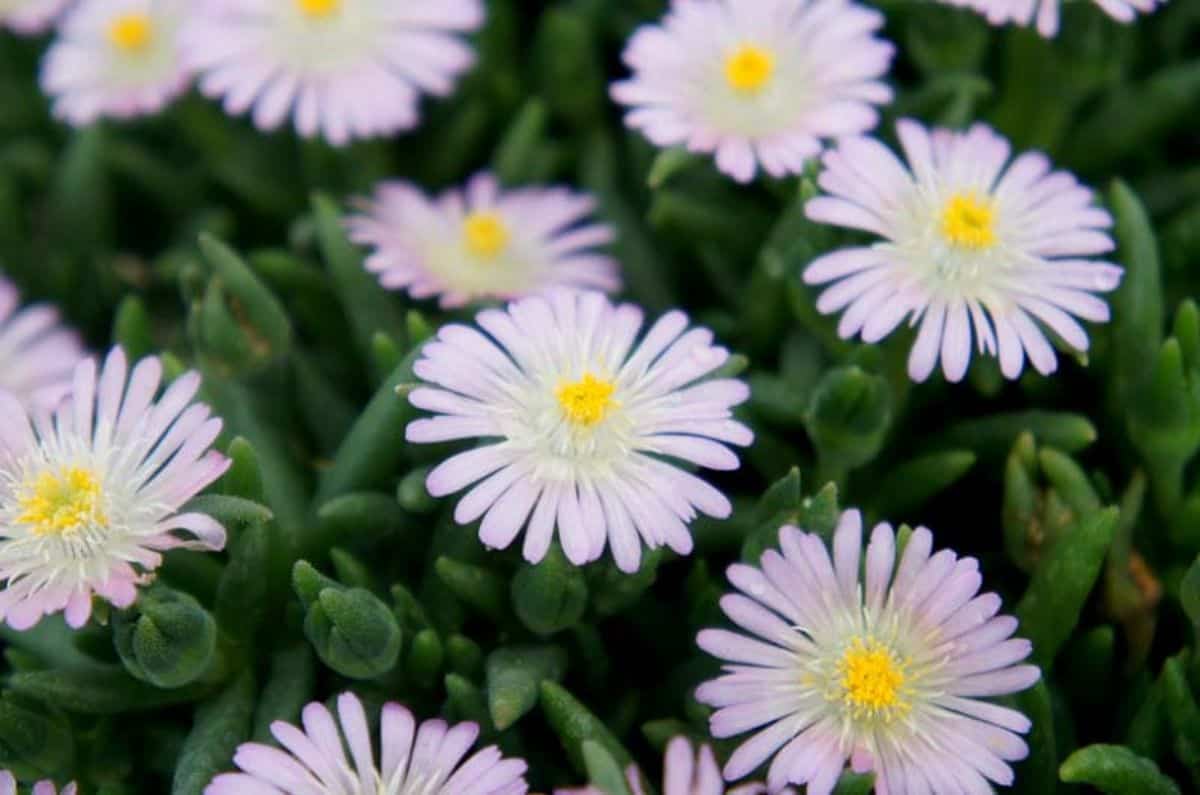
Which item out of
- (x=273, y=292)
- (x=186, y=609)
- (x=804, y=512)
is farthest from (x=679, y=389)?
(x=273, y=292)

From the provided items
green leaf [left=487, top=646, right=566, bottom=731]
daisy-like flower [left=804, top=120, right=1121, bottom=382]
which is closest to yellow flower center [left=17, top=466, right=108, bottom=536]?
green leaf [left=487, top=646, right=566, bottom=731]

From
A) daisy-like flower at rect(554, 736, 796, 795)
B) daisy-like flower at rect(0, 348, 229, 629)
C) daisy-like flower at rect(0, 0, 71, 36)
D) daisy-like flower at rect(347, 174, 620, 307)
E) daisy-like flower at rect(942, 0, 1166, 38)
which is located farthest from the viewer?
daisy-like flower at rect(0, 0, 71, 36)

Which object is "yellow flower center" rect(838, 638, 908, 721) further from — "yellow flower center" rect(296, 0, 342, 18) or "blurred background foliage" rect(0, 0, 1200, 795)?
"yellow flower center" rect(296, 0, 342, 18)

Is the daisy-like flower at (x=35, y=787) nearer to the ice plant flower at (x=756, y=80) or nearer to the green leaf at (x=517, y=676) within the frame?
the green leaf at (x=517, y=676)

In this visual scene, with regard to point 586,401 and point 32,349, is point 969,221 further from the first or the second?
point 32,349

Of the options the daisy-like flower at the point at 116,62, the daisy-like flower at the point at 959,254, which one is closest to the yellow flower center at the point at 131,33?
the daisy-like flower at the point at 116,62

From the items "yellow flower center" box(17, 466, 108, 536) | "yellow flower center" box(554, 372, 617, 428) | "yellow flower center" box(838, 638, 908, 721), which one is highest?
"yellow flower center" box(554, 372, 617, 428)
